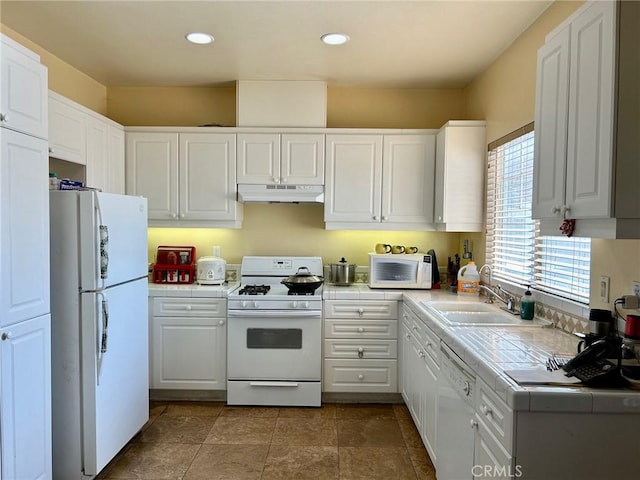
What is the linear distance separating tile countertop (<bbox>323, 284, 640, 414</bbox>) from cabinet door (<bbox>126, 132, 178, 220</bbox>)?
2.21m

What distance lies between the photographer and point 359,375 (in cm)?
331

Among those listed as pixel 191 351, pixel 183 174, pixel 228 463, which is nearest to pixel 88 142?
pixel 183 174

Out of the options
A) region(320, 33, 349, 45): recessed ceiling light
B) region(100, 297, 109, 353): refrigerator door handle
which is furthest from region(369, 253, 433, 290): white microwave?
region(100, 297, 109, 353): refrigerator door handle

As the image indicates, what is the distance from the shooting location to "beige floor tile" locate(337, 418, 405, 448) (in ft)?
9.06

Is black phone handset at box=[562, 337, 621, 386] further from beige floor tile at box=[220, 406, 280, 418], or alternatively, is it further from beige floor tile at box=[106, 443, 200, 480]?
beige floor tile at box=[220, 406, 280, 418]

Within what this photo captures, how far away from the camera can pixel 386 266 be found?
3.45m

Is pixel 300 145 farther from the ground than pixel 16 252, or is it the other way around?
pixel 300 145

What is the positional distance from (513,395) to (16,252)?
6.78ft

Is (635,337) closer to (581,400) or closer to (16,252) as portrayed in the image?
(581,400)

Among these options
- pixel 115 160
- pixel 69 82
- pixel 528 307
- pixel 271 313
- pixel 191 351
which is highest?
pixel 69 82

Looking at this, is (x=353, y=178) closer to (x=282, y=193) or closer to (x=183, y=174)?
(x=282, y=193)

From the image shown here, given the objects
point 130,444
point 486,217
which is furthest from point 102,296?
point 486,217

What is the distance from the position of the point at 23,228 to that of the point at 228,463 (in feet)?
5.74

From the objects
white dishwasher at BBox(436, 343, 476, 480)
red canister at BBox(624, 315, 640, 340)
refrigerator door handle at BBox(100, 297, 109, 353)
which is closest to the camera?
red canister at BBox(624, 315, 640, 340)
